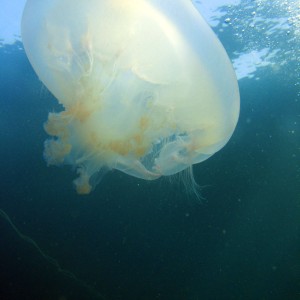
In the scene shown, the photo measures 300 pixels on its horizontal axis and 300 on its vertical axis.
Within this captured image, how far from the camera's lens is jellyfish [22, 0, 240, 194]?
9.01 ft

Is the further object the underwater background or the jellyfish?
the underwater background

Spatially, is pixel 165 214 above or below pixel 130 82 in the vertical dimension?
below

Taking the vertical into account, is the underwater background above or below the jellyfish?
below

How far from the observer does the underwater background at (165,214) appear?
10.8 m

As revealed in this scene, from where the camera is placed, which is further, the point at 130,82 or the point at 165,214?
the point at 165,214

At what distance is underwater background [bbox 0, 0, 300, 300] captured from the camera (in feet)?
35.3

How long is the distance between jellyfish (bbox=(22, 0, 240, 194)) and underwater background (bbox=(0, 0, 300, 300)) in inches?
293

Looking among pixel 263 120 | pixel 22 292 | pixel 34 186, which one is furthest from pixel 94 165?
pixel 263 120

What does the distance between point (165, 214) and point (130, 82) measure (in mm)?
10466

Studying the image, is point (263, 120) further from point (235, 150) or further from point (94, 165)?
point (94, 165)

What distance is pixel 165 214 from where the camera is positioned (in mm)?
12938

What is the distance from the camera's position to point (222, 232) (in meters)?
13.4

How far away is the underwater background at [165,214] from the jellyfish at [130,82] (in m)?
7.45

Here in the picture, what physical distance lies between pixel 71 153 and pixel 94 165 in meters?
0.27
